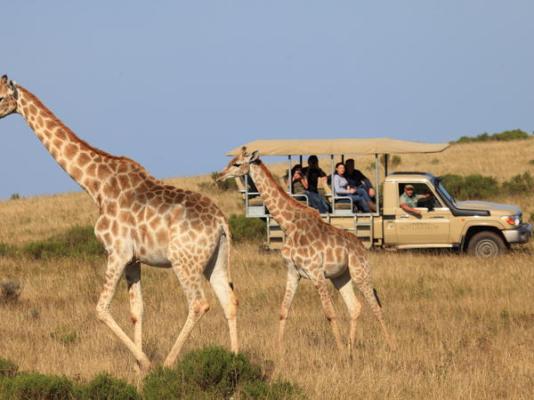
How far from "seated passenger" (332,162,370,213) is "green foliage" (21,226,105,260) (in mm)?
5408

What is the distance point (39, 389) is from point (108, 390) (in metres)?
0.63

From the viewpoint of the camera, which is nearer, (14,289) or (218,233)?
(218,233)

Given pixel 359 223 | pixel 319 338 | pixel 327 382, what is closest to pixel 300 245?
pixel 319 338

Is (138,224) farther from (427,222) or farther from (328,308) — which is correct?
(427,222)

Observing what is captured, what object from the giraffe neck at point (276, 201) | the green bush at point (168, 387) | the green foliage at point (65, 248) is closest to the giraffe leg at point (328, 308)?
the giraffe neck at point (276, 201)

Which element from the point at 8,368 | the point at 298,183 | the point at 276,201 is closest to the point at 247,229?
the point at 298,183

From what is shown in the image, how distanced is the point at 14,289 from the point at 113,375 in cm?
580

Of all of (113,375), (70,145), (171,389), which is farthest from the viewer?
(70,145)

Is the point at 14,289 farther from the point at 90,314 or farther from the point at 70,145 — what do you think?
the point at 70,145

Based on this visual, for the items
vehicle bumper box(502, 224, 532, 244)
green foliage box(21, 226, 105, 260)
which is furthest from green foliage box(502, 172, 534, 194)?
green foliage box(21, 226, 105, 260)

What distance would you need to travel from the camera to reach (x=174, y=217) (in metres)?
9.73

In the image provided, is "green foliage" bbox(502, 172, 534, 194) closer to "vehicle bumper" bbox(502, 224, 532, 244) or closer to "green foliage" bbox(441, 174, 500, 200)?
"green foliage" bbox(441, 174, 500, 200)

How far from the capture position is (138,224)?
9.79 meters

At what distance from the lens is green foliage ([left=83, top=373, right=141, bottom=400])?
8391 mm
